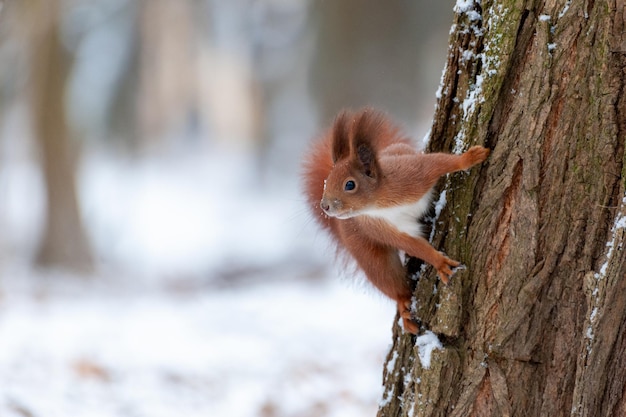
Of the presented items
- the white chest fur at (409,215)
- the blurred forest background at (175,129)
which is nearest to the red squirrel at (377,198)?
the white chest fur at (409,215)

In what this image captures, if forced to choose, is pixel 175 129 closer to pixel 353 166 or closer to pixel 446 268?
pixel 353 166

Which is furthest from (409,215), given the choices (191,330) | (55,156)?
(55,156)

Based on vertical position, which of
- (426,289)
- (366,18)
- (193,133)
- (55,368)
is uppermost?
(193,133)

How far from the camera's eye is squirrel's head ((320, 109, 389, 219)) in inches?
79.1

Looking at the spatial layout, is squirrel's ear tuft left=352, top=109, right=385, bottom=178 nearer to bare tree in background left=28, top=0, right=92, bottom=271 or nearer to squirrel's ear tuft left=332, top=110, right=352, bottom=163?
squirrel's ear tuft left=332, top=110, right=352, bottom=163

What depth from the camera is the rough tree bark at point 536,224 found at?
1.59m

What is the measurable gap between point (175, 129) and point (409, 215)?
1722 cm

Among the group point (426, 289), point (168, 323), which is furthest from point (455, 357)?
point (168, 323)

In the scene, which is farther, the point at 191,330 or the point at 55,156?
the point at 55,156

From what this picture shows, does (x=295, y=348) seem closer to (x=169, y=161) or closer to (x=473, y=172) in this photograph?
(x=473, y=172)

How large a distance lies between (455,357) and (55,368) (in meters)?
2.78

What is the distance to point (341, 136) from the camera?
2055 millimetres

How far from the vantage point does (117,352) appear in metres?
4.33

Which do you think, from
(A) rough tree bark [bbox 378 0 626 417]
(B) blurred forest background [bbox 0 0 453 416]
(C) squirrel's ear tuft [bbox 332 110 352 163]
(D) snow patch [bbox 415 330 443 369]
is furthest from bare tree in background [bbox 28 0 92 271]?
(A) rough tree bark [bbox 378 0 626 417]
